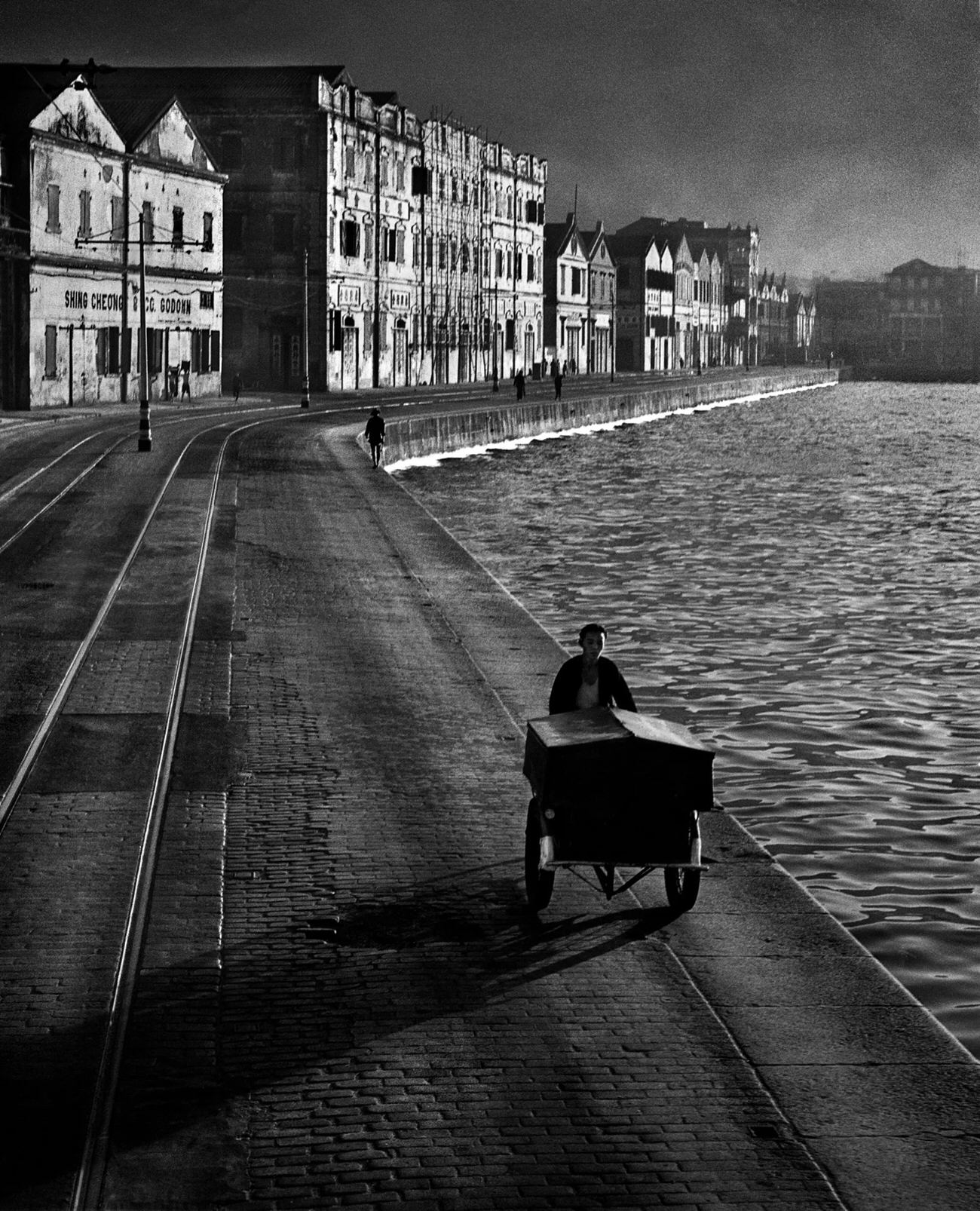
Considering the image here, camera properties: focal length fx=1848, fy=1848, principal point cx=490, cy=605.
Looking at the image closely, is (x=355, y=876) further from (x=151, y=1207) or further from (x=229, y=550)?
(x=229, y=550)

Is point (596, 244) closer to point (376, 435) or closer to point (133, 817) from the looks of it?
point (376, 435)

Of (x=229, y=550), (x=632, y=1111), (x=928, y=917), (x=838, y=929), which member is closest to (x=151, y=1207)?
(x=632, y=1111)

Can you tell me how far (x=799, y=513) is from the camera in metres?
51.7

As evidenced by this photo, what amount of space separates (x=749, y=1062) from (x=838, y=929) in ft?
8.77

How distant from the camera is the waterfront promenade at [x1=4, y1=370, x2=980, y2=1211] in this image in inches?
325

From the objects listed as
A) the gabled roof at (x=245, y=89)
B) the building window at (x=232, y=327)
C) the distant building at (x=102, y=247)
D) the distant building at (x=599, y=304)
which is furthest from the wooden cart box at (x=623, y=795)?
the distant building at (x=599, y=304)

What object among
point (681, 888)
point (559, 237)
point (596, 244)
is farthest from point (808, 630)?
→ point (596, 244)

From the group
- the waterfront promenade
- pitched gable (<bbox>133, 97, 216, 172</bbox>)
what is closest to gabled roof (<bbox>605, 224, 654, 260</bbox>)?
pitched gable (<bbox>133, 97, 216, 172</bbox>)

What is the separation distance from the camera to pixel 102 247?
68.6 meters

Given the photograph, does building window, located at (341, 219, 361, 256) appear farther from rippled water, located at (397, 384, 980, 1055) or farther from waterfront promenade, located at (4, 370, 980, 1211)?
waterfront promenade, located at (4, 370, 980, 1211)

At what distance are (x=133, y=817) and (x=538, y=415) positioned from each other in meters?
69.4

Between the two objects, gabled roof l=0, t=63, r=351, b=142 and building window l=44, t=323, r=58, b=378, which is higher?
gabled roof l=0, t=63, r=351, b=142

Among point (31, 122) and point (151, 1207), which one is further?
point (31, 122)

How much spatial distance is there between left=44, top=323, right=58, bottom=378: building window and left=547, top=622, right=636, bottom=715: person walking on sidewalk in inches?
2157
